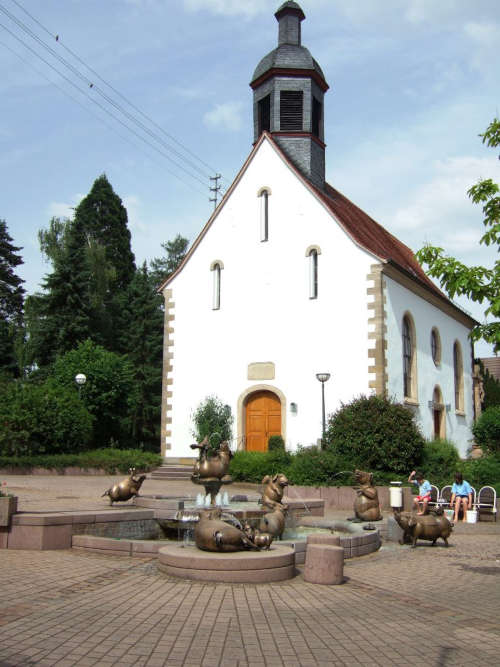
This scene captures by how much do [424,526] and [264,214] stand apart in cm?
1612

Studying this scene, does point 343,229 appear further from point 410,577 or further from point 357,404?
point 410,577

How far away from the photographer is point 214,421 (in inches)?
969

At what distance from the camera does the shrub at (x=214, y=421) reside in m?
24.5

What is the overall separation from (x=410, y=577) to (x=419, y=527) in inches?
106

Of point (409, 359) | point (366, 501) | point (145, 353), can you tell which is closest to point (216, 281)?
point (409, 359)

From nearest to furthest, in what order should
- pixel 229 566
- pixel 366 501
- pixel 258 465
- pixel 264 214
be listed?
pixel 229 566, pixel 366 501, pixel 258 465, pixel 264 214

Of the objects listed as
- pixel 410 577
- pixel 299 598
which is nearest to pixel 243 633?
pixel 299 598

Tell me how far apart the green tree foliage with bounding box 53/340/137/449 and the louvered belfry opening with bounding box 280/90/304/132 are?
41.3ft

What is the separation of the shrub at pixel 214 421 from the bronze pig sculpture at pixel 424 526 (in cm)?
1299

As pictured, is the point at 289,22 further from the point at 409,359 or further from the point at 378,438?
the point at 378,438

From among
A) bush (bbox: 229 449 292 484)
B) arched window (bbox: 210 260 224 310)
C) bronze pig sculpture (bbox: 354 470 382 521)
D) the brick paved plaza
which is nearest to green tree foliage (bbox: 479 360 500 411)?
arched window (bbox: 210 260 224 310)

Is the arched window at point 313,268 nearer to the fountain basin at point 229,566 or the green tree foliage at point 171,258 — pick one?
the fountain basin at point 229,566

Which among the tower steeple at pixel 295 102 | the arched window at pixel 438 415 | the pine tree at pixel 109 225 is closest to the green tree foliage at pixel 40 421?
the tower steeple at pixel 295 102

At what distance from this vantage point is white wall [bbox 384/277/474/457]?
23594 millimetres
